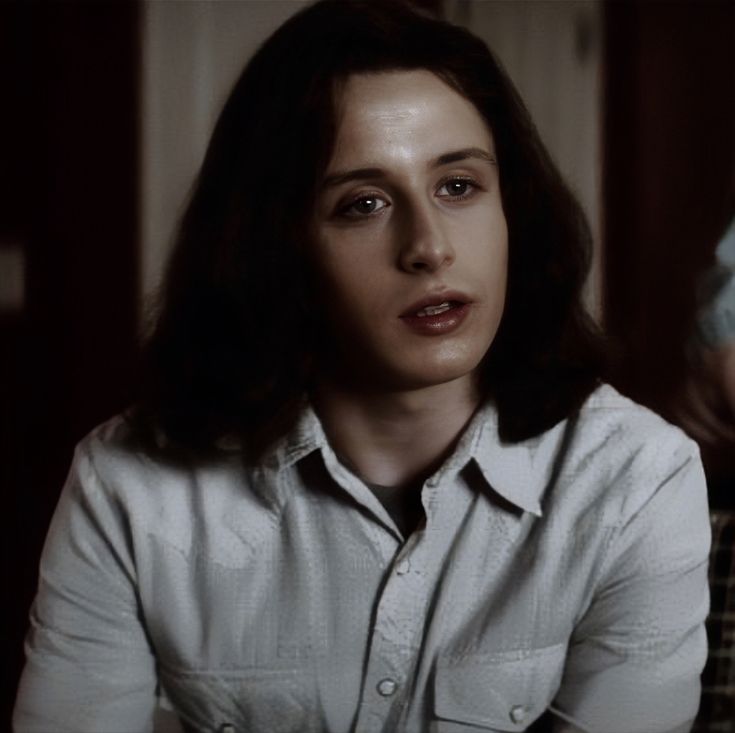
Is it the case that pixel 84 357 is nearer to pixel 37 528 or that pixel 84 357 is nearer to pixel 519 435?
pixel 37 528

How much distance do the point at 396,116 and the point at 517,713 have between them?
0.38m

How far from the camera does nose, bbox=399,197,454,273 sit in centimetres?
59

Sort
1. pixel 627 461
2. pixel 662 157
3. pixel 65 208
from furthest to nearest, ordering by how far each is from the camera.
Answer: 1. pixel 662 157
2. pixel 65 208
3. pixel 627 461

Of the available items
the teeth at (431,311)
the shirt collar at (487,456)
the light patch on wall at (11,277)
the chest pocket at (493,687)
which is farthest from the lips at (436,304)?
the light patch on wall at (11,277)

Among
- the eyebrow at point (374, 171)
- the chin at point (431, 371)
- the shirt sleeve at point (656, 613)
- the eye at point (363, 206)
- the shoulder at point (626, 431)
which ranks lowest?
the shirt sleeve at point (656, 613)

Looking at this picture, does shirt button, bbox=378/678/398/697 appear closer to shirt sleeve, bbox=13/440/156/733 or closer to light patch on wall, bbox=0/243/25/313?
shirt sleeve, bbox=13/440/156/733

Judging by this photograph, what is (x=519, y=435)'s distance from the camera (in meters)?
0.70

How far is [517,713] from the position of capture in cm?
72

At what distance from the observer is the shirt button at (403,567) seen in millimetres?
683

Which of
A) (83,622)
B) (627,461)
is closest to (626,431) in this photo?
(627,461)

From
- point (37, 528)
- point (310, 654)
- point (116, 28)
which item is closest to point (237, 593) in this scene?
point (310, 654)

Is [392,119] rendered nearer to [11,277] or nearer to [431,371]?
[431,371]

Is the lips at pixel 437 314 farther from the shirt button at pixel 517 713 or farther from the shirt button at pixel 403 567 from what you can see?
the shirt button at pixel 517 713

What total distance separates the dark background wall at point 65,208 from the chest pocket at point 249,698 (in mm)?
604
